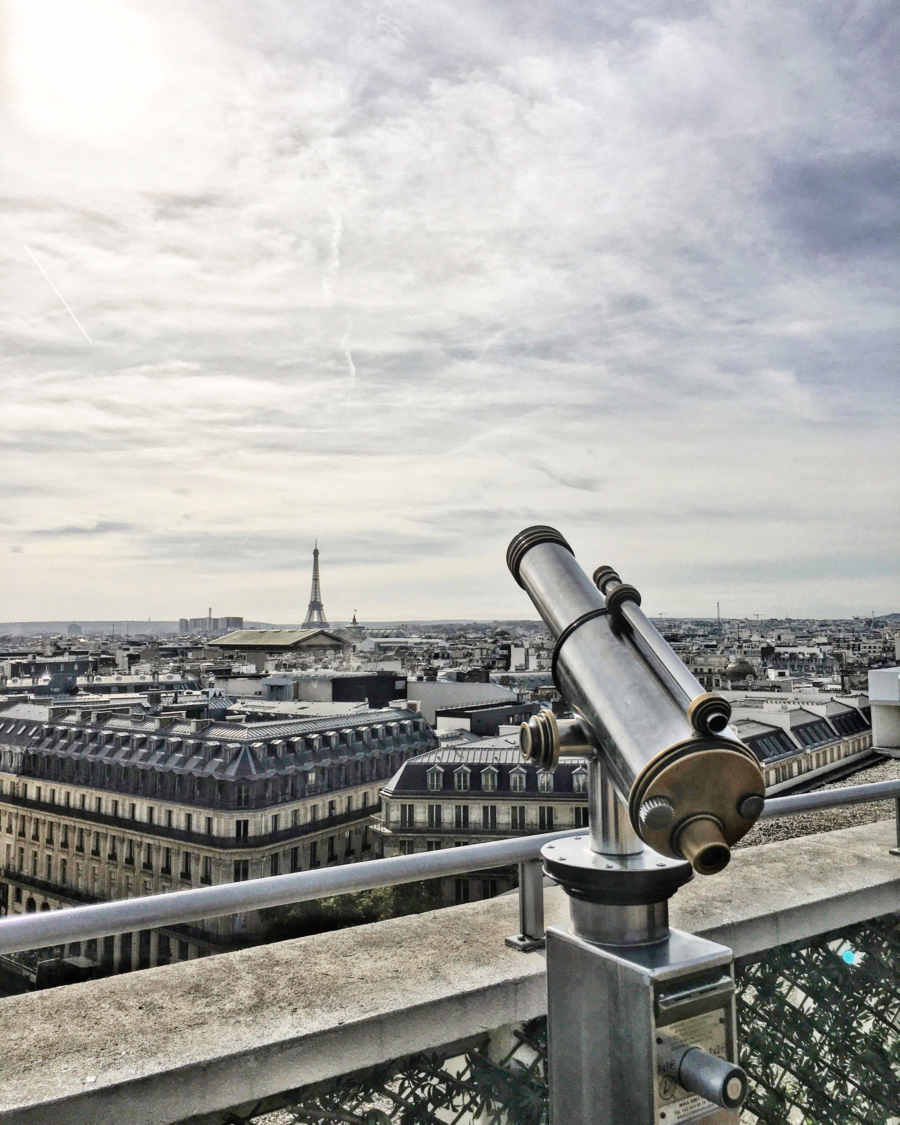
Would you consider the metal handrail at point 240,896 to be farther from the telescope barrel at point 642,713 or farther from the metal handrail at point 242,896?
the telescope barrel at point 642,713

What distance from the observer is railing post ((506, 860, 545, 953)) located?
1.87 m

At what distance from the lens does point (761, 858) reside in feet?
8.77

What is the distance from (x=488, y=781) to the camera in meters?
27.1

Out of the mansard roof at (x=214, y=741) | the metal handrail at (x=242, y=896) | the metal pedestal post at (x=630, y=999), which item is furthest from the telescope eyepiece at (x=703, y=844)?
the mansard roof at (x=214, y=741)

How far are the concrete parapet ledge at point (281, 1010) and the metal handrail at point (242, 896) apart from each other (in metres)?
0.20

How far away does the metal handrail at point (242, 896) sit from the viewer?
138 cm

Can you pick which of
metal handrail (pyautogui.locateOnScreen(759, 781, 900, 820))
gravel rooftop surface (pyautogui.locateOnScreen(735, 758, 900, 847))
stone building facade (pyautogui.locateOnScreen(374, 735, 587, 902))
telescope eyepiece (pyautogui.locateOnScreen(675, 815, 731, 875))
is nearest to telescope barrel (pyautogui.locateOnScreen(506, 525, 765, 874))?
telescope eyepiece (pyautogui.locateOnScreen(675, 815, 731, 875))

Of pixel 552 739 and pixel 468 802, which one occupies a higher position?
pixel 552 739

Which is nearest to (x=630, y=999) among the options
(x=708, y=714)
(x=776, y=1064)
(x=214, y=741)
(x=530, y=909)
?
(x=708, y=714)

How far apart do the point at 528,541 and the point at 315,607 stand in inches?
6153

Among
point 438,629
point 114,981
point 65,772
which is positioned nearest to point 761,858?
point 114,981

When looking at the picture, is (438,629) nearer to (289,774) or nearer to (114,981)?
(289,774)

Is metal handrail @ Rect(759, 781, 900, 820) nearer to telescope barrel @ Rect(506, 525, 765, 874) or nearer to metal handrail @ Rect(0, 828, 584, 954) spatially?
metal handrail @ Rect(0, 828, 584, 954)

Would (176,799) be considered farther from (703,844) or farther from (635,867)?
(703,844)
